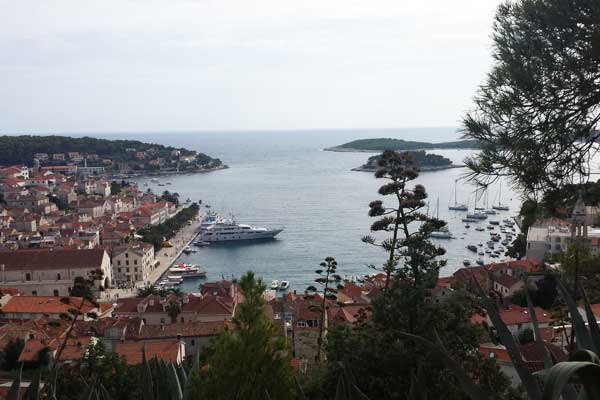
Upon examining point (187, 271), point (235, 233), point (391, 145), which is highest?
point (391, 145)

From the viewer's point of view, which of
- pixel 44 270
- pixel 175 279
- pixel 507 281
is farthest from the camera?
pixel 175 279

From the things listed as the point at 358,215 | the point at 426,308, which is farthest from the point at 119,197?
the point at 426,308

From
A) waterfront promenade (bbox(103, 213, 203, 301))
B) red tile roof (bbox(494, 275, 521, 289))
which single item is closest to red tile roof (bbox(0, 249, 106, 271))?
waterfront promenade (bbox(103, 213, 203, 301))

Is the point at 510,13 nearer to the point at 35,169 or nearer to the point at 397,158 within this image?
the point at 397,158

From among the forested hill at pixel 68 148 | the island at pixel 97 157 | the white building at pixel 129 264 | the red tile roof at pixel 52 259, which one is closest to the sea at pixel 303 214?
the white building at pixel 129 264

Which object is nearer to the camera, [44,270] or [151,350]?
[151,350]

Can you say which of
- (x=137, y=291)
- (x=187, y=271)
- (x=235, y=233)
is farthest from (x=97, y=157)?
(x=137, y=291)

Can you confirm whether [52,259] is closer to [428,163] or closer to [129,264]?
[129,264]

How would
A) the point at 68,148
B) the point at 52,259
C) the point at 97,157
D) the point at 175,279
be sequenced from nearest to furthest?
the point at 52,259
the point at 175,279
the point at 97,157
the point at 68,148
